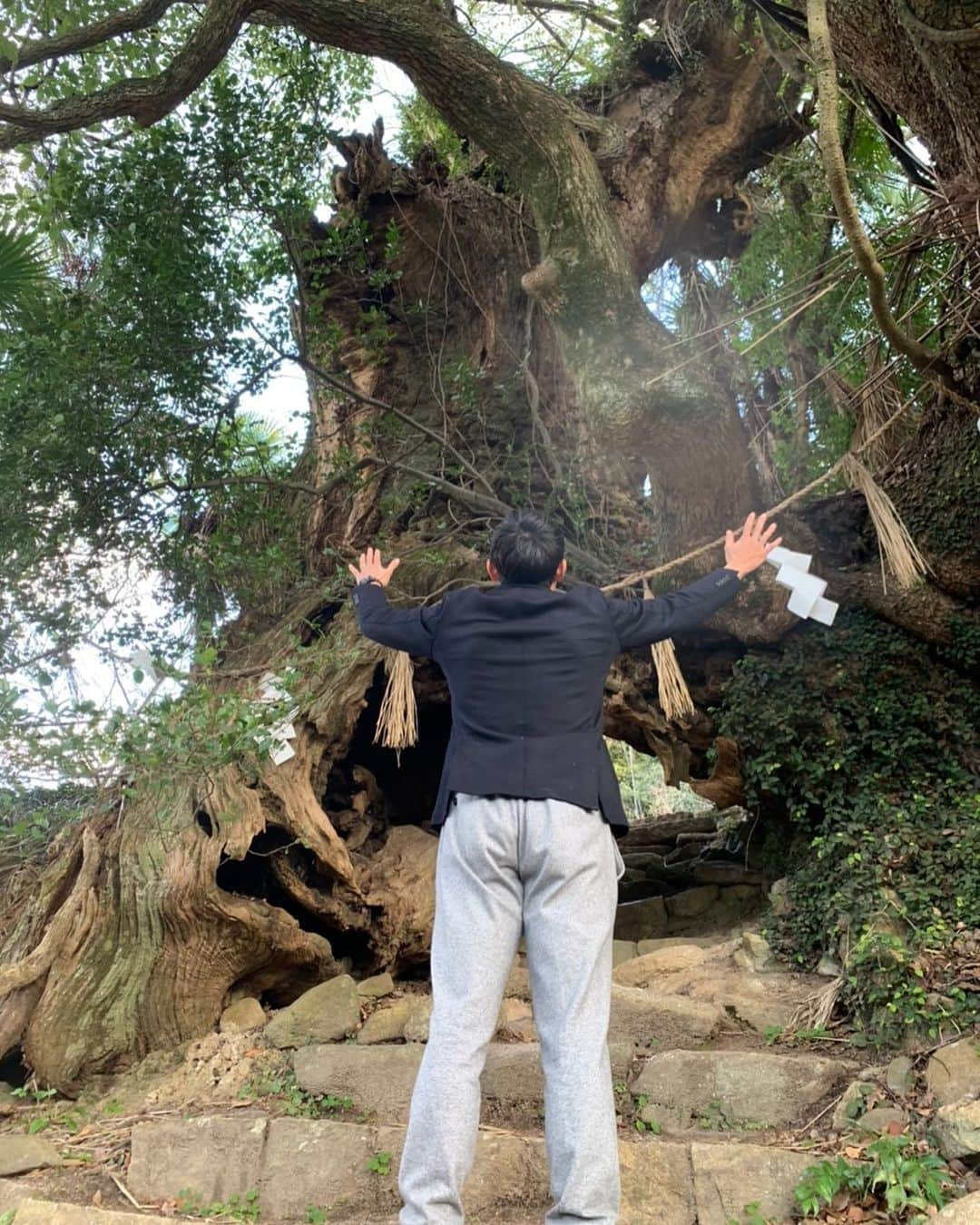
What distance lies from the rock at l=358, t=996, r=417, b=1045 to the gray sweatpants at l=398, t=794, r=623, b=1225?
88.7 inches

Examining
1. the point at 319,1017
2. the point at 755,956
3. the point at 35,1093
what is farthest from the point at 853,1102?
the point at 35,1093

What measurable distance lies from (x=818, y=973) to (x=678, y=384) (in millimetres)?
2944

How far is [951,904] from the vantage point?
3.54 metres

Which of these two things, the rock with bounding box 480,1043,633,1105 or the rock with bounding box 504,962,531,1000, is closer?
the rock with bounding box 480,1043,633,1105

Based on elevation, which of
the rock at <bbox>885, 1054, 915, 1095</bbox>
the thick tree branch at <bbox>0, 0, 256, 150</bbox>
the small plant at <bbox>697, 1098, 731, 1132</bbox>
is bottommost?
the small plant at <bbox>697, 1098, 731, 1132</bbox>

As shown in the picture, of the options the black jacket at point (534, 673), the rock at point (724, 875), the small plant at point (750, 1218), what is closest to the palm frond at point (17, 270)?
the black jacket at point (534, 673)

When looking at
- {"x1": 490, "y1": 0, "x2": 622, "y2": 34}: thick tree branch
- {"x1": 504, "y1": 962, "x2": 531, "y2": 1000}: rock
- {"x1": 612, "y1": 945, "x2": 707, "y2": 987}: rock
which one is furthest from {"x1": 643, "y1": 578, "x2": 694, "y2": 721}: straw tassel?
{"x1": 490, "y1": 0, "x2": 622, "y2": 34}: thick tree branch

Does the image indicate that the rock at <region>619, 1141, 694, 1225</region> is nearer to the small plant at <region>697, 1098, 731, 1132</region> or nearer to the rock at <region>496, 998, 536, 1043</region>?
the small plant at <region>697, 1098, 731, 1132</region>

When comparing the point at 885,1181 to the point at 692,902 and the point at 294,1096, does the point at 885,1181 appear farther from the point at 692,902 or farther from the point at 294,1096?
the point at 692,902

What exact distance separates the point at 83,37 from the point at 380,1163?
560 centimetres

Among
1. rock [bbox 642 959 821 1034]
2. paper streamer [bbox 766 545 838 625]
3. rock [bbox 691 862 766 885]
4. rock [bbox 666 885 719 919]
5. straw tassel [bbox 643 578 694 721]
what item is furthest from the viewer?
rock [bbox 666 885 719 919]

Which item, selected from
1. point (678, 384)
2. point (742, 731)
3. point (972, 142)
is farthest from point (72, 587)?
point (972, 142)

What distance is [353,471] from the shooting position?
550cm

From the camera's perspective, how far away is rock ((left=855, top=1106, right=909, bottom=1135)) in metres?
2.81
